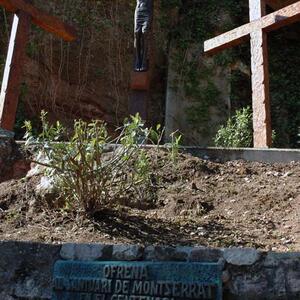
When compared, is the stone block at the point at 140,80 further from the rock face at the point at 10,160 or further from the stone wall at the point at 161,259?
the stone wall at the point at 161,259

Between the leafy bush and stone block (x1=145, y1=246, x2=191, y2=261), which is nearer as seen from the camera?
stone block (x1=145, y1=246, x2=191, y2=261)

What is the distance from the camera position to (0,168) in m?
4.62

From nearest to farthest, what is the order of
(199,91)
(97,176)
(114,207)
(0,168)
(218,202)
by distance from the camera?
1. (97,176)
2. (114,207)
3. (218,202)
4. (0,168)
5. (199,91)

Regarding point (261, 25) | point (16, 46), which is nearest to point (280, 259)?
point (261, 25)

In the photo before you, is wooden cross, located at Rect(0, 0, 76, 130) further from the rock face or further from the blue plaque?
the blue plaque

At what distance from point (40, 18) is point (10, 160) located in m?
1.72

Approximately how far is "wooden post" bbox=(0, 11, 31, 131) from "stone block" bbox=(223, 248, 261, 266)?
3.07m

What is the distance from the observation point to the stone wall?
240 cm

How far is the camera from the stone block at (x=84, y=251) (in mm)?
2637

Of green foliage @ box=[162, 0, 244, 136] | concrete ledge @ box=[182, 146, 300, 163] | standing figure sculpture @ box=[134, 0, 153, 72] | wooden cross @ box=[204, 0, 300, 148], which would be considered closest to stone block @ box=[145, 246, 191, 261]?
concrete ledge @ box=[182, 146, 300, 163]

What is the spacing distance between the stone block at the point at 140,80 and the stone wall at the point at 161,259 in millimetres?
3731

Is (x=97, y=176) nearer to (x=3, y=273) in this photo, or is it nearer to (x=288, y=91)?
(x=3, y=273)

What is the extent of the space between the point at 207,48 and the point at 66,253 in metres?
3.44

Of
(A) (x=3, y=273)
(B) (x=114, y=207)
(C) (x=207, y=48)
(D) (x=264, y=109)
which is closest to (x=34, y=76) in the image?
(C) (x=207, y=48)
